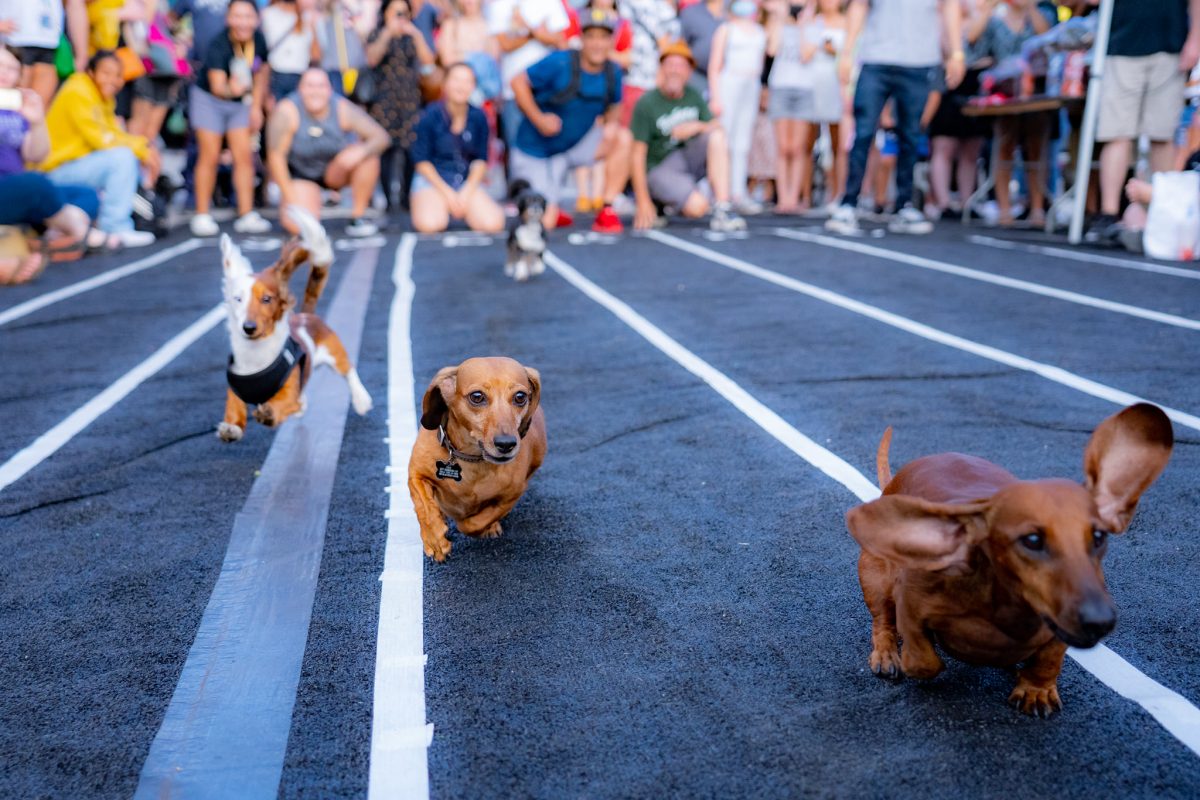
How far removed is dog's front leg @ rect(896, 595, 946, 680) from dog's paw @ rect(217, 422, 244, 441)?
8.60 feet

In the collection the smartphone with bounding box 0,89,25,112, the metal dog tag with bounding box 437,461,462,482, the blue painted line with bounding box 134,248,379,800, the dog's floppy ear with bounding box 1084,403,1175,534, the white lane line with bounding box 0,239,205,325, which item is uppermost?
the smartphone with bounding box 0,89,25,112

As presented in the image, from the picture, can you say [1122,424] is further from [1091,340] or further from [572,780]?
[1091,340]

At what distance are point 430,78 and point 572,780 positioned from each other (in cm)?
1124

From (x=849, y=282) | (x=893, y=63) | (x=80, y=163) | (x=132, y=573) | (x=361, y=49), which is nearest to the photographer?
(x=132, y=573)

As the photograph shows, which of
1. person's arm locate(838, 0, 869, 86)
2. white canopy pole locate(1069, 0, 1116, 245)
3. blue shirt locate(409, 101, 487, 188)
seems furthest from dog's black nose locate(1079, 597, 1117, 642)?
person's arm locate(838, 0, 869, 86)

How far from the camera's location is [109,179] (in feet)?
29.5

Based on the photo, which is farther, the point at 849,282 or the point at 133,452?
the point at 849,282

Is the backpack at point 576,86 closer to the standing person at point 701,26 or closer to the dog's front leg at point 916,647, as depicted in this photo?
the standing person at point 701,26

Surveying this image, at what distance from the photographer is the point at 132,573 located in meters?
2.75

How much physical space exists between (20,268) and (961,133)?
906 cm

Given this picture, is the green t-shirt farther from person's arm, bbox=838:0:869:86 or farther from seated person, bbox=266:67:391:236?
seated person, bbox=266:67:391:236

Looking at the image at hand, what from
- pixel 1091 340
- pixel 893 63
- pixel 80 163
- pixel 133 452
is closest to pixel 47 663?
pixel 133 452

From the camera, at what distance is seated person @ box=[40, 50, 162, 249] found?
862 centimetres

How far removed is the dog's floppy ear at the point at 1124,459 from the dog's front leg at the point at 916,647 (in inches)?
15.7
